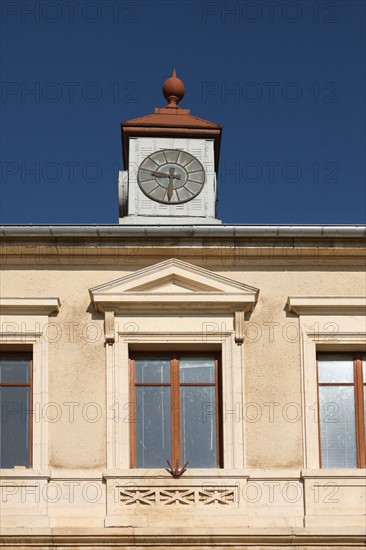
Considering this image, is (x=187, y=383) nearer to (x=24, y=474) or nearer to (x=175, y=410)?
(x=175, y=410)

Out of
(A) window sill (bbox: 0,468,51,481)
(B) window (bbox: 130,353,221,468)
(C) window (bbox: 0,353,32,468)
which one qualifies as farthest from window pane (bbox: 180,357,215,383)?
(A) window sill (bbox: 0,468,51,481)

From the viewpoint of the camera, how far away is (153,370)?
16.7 m

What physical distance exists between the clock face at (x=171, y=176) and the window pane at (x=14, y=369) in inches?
169

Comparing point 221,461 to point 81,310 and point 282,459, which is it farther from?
point 81,310

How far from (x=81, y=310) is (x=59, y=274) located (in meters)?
0.60

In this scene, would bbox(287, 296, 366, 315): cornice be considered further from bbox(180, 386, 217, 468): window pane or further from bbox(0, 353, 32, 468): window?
bbox(0, 353, 32, 468): window

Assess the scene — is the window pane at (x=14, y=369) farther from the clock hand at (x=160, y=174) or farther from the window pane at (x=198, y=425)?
the clock hand at (x=160, y=174)

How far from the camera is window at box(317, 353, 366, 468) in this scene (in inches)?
647

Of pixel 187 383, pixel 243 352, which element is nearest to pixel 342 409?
pixel 243 352

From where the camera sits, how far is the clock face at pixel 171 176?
782 inches

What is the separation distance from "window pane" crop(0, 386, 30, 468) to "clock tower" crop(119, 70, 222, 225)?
13.5ft

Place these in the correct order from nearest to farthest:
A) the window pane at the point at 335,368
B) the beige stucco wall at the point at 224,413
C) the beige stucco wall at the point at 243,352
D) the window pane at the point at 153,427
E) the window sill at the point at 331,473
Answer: the beige stucco wall at the point at 224,413 → the window sill at the point at 331,473 → the beige stucco wall at the point at 243,352 → the window pane at the point at 153,427 → the window pane at the point at 335,368

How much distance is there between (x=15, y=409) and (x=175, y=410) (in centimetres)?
212

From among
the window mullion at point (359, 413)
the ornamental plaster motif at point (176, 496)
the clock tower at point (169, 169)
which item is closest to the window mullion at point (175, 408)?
the ornamental plaster motif at point (176, 496)
